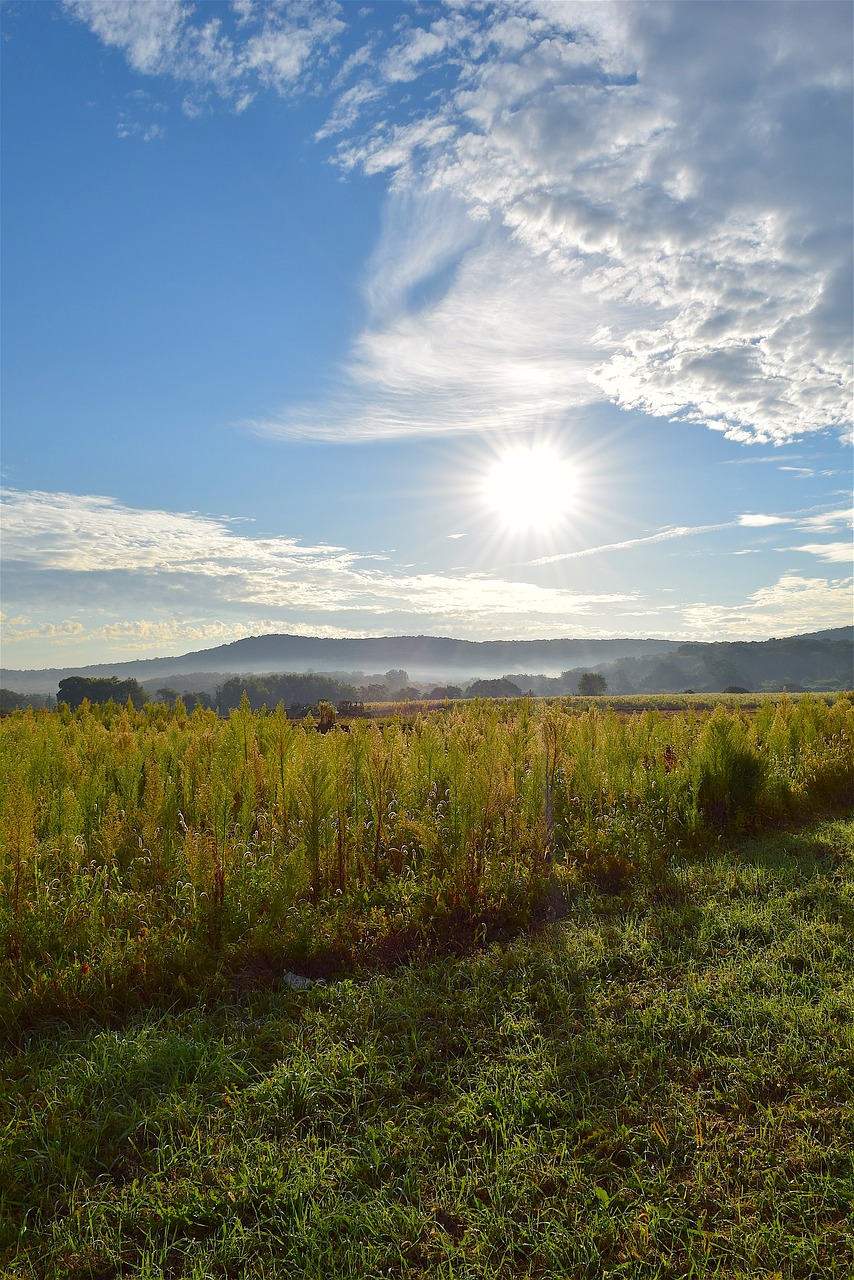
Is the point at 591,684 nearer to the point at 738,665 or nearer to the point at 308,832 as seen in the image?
the point at 308,832

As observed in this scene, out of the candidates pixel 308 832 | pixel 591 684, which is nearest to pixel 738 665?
pixel 591 684

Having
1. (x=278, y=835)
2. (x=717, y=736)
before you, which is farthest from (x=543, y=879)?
(x=717, y=736)

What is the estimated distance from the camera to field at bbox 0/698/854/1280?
2459 millimetres

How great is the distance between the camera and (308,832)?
5340 millimetres

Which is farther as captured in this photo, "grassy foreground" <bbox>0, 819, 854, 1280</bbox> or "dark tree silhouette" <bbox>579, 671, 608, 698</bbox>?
"dark tree silhouette" <bbox>579, 671, 608, 698</bbox>

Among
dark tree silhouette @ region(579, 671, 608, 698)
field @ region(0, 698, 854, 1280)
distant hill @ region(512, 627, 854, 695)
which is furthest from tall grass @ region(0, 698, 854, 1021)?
distant hill @ region(512, 627, 854, 695)

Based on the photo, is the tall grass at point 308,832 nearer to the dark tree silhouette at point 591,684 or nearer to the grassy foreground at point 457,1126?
the grassy foreground at point 457,1126

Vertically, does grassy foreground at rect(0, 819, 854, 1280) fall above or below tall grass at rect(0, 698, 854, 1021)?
below

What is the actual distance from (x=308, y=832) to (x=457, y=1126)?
2.69 metres

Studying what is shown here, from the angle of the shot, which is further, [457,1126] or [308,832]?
[308,832]

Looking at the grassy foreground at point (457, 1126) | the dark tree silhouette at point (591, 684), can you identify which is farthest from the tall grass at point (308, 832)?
the dark tree silhouette at point (591, 684)

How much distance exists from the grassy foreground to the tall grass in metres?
0.45

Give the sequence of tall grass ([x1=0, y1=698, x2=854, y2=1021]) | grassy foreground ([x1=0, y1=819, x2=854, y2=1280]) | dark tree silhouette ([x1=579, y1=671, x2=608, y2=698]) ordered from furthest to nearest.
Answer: dark tree silhouette ([x1=579, y1=671, x2=608, y2=698]) < tall grass ([x1=0, y1=698, x2=854, y2=1021]) < grassy foreground ([x1=0, y1=819, x2=854, y2=1280])

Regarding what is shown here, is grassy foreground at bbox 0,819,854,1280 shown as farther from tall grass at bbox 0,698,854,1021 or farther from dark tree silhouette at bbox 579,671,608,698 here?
dark tree silhouette at bbox 579,671,608,698
